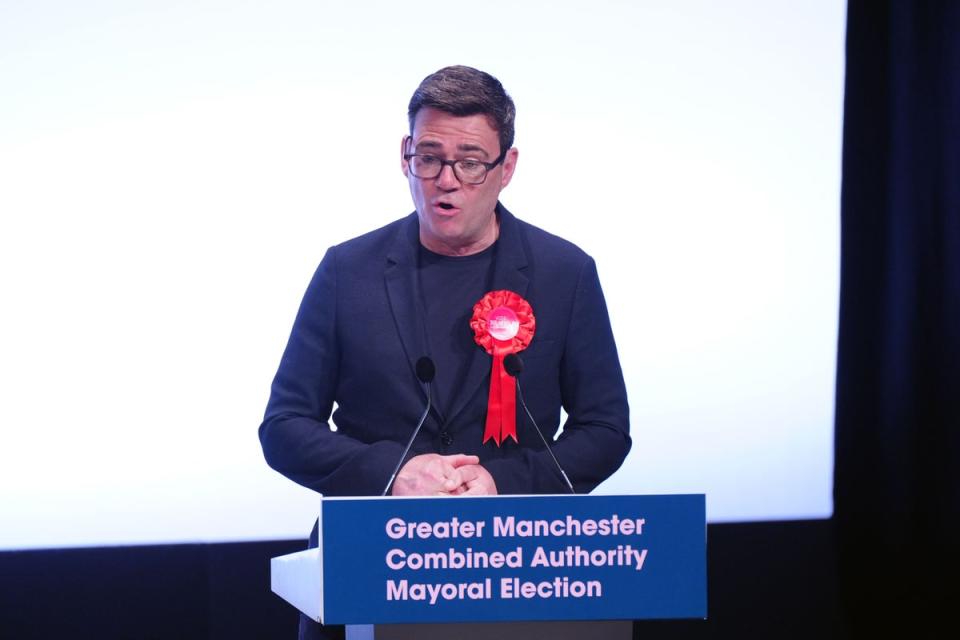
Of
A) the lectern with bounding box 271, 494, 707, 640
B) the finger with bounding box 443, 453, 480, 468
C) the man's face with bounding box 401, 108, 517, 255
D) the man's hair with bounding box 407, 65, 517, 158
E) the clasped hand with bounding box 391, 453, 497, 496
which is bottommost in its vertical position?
the lectern with bounding box 271, 494, 707, 640

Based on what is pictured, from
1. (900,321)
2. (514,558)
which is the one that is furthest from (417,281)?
(900,321)

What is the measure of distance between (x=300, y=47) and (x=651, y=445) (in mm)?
1586

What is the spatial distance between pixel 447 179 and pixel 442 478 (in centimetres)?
72

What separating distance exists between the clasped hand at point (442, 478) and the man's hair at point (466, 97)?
76cm

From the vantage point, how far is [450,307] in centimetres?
A: 235

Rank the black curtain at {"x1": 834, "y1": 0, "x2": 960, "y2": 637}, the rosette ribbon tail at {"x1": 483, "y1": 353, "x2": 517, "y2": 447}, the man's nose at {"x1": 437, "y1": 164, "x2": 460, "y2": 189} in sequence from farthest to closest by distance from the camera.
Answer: the black curtain at {"x1": 834, "y1": 0, "x2": 960, "y2": 637} → the man's nose at {"x1": 437, "y1": 164, "x2": 460, "y2": 189} → the rosette ribbon tail at {"x1": 483, "y1": 353, "x2": 517, "y2": 447}

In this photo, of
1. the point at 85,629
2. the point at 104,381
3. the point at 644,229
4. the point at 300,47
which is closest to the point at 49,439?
the point at 104,381

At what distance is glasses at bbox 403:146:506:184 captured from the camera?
7.73ft

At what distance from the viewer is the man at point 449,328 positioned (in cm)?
225

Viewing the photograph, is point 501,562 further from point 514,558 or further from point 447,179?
point 447,179

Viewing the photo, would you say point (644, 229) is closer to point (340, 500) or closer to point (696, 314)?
point (696, 314)

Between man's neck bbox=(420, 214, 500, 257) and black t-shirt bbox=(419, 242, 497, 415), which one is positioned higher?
man's neck bbox=(420, 214, 500, 257)

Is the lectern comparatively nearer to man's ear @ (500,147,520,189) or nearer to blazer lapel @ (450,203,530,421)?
blazer lapel @ (450,203,530,421)

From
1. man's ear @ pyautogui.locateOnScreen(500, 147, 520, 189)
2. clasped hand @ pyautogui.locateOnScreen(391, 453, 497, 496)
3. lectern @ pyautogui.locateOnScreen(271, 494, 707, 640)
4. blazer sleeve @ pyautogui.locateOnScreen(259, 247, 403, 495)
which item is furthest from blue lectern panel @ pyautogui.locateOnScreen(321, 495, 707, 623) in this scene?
man's ear @ pyautogui.locateOnScreen(500, 147, 520, 189)
